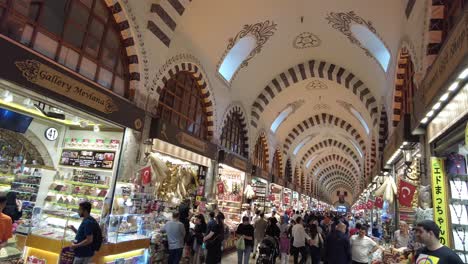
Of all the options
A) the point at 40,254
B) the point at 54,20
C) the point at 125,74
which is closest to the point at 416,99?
the point at 125,74

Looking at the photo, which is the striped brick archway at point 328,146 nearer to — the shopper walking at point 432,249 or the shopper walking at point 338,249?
the shopper walking at point 338,249

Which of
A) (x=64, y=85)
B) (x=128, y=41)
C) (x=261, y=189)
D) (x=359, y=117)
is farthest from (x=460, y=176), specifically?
(x=359, y=117)

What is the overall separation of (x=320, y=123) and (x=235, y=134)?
22.4 ft

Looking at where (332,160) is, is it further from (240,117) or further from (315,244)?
(315,244)

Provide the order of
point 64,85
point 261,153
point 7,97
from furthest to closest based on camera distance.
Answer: point 261,153
point 7,97
point 64,85

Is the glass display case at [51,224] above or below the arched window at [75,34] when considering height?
below

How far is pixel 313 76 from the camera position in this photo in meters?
11.0

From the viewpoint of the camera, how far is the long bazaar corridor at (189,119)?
3.74 meters

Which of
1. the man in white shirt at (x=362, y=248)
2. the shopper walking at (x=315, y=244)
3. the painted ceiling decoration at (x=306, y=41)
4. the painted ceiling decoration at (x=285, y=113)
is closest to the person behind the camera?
the man in white shirt at (x=362, y=248)

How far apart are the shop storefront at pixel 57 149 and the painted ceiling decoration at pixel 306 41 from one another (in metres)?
5.60

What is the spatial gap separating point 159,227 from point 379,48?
658 cm

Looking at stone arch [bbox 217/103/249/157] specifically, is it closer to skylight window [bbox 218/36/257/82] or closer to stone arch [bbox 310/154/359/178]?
skylight window [bbox 218/36/257/82]

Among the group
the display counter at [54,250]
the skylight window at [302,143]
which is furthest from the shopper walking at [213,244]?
the skylight window at [302,143]

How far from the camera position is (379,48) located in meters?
7.86
